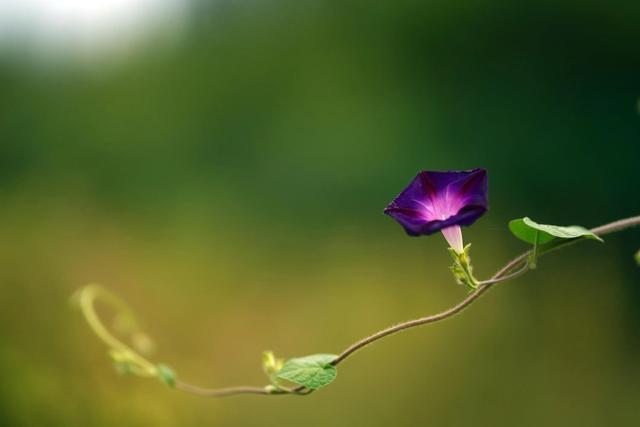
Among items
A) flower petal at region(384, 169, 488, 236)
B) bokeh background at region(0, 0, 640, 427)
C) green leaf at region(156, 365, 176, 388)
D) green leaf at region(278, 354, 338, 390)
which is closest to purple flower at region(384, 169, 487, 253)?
flower petal at region(384, 169, 488, 236)

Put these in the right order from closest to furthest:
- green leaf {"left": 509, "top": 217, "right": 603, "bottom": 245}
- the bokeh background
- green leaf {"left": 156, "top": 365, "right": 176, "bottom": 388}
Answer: green leaf {"left": 509, "top": 217, "right": 603, "bottom": 245} → green leaf {"left": 156, "top": 365, "right": 176, "bottom": 388} → the bokeh background

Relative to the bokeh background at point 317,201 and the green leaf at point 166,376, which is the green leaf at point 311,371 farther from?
the bokeh background at point 317,201

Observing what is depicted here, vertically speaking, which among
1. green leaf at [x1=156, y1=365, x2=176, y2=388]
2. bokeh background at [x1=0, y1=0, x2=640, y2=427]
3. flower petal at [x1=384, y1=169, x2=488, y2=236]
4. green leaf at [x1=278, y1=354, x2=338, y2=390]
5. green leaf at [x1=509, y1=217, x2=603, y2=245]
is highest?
bokeh background at [x1=0, y1=0, x2=640, y2=427]

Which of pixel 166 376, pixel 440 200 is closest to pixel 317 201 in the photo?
pixel 166 376

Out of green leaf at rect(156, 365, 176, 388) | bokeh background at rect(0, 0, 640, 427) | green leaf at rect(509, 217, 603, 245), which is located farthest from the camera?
bokeh background at rect(0, 0, 640, 427)

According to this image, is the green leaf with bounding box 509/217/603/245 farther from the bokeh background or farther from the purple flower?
the bokeh background

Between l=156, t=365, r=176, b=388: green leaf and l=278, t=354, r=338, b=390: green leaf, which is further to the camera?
l=156, t=365, r=176, b=388: green leaf

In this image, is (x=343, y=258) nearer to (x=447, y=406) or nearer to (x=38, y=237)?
(x=447, y=406)
